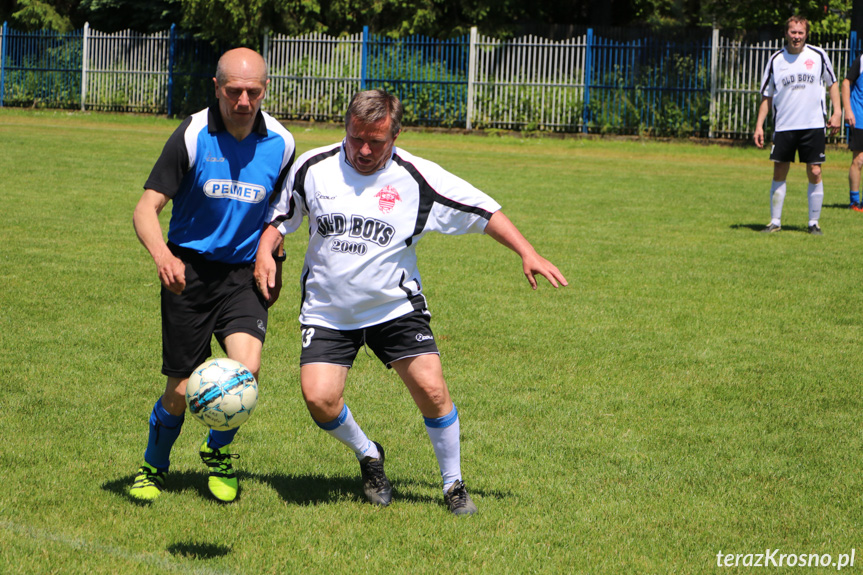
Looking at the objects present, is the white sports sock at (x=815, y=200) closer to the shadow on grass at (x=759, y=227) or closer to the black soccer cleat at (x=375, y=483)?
the shadow on grass at (x=759, y=227)

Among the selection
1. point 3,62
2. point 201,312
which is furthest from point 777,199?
point 3,62

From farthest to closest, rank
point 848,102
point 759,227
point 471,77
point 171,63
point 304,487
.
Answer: point 171,63 → point 471,77 → point 848,102 → point 759,227 → point 304,487

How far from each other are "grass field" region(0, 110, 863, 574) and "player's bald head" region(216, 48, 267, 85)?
207cm

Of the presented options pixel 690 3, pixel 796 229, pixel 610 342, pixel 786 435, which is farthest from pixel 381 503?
pixel 690 3

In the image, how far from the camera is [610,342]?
774 cm

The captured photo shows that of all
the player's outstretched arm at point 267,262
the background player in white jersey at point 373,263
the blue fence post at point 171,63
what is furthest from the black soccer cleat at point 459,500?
the blue fence post at point 171,63

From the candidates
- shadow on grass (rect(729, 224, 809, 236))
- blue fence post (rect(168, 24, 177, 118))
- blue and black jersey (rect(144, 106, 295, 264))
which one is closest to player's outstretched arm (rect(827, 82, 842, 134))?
shadow on grass (rect(729, 224, 809, 236))

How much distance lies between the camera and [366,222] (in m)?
4.52

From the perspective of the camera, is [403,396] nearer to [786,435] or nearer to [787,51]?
[786,435]

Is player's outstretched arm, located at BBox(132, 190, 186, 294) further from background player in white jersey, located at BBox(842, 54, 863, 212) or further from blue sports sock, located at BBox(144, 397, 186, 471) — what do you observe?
background player in white jersey, located at BBox(842, 54, 863, 212)

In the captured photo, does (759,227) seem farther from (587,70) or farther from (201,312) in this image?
(587,70)

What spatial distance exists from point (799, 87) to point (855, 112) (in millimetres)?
2098

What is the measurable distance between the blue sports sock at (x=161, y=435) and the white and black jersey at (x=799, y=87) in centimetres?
1047

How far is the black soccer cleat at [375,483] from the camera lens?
4.69 m
